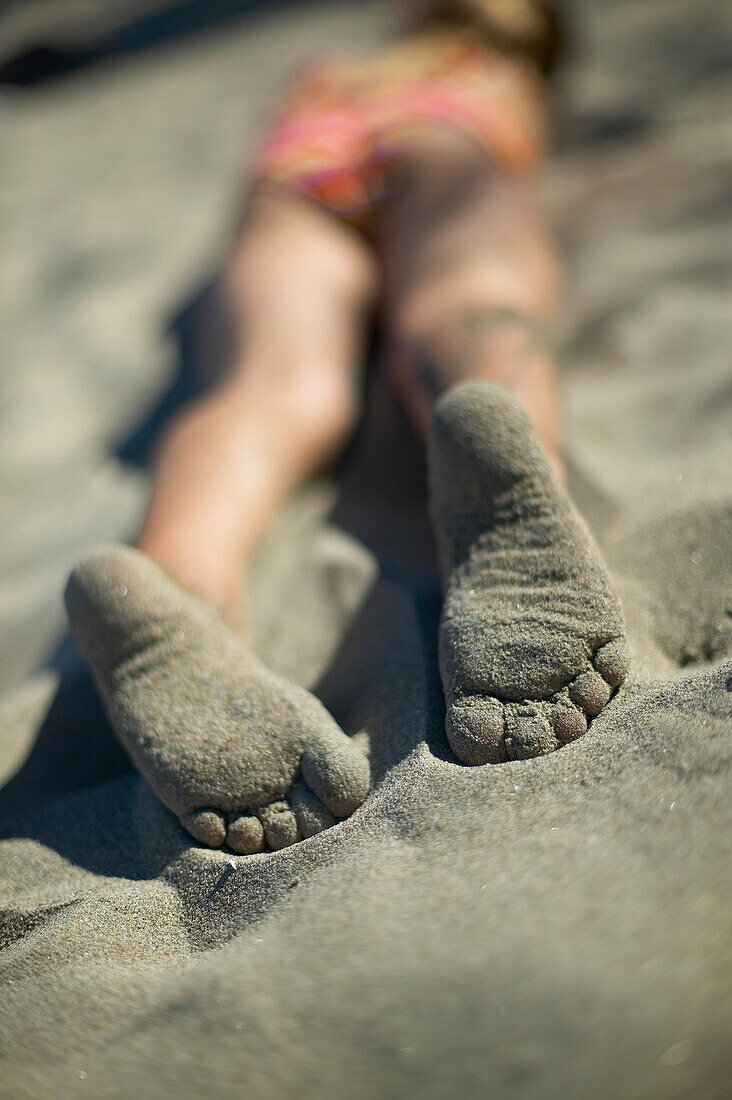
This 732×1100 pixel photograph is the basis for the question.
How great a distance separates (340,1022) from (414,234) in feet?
4.54

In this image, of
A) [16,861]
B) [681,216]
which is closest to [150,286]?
[681,216]

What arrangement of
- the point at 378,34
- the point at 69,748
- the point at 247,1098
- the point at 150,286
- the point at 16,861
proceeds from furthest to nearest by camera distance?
the point at 378,34 < the point at 150,286 < the point at 69,748 < the point at 16,861 < the point at 247,1098

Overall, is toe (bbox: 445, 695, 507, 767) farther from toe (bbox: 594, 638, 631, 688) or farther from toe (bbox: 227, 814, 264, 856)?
toe (bbox: 227, 814, 264, 856)

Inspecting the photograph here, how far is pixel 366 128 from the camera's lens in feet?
5.61

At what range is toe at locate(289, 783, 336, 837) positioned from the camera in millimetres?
817

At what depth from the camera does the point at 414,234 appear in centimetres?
159

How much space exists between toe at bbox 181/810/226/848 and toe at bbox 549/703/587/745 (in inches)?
→ 13.7

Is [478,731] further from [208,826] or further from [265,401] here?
[265,401]

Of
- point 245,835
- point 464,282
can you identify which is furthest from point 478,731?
point 464,282

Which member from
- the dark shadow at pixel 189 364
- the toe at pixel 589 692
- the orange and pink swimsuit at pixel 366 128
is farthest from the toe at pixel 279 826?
the orange and pink swimsuit at pixel 366 128

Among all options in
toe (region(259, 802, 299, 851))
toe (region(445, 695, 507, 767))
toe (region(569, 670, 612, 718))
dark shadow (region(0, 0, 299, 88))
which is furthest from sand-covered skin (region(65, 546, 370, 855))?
dark shadow (region(0, 0, 299, 88))

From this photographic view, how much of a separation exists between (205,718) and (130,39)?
407 centimetres

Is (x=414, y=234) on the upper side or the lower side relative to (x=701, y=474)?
upper

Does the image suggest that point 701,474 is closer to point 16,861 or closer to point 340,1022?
point 340,1022
